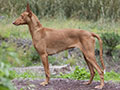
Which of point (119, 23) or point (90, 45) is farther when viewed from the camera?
point (119, 23)

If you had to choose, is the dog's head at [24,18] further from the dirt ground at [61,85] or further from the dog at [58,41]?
the dirt ground at [61,85]

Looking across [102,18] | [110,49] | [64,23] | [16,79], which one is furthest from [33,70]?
[102,18]

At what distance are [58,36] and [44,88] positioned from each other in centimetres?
108

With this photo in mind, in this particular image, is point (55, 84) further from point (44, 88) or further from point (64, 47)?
point (64, 47)

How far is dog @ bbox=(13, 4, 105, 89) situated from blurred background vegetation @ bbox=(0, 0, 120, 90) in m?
2.69

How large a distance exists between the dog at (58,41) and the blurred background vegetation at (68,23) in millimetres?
2694

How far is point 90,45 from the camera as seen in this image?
561 centimetres

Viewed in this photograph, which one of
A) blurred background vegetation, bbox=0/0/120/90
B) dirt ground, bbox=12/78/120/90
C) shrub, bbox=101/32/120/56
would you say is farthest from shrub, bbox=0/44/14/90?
shrub, bbox=101/32/120/56

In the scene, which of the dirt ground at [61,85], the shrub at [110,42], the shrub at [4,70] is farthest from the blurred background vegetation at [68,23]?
the shrub at [4,70]

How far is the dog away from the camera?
222 inches

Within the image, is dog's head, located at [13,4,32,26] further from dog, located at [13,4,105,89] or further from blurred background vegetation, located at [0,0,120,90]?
blurred background vegetation, located at [0,0,120,90]

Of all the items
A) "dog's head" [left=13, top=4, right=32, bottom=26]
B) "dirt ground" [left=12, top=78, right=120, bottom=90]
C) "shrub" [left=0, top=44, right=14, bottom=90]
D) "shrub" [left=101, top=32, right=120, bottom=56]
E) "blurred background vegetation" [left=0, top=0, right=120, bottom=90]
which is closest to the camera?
"shrub" [left=0, top=44, right=14, bottom=90]

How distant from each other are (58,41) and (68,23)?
653cm

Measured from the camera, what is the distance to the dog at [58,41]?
5.64 m
